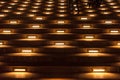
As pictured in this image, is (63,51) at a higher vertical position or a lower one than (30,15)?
lower

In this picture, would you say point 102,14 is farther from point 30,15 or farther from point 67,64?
point 67,64

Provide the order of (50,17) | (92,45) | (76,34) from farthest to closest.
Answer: (50,17) → (76,34) → (92,45)

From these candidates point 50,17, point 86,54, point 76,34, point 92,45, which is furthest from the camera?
point 50,17

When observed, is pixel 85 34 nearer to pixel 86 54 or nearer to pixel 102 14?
pixel 86 54

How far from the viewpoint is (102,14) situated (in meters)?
5.68

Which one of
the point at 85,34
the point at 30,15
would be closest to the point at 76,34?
the point at 85,34

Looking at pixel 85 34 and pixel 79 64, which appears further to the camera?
pixel 85 34

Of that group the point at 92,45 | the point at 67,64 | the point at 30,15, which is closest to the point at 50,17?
the point at 30,15

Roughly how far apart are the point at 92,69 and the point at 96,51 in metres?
0.53

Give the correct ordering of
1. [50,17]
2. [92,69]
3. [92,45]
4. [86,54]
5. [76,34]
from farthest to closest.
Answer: [50,17] < [76,34] < [92,45] < [86,54] < [92,69]

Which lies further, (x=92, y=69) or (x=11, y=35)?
(x=11, y=35)

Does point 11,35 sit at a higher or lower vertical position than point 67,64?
higher

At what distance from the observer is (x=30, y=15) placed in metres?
5.71

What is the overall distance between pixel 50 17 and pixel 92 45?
52.8 inches
